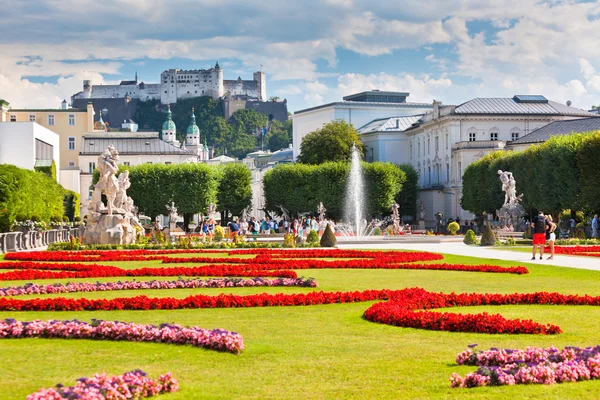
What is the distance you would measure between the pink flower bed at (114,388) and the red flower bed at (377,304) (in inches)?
210

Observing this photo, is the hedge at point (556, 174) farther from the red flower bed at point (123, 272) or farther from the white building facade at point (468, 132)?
the red flower bed at point (123, 272)

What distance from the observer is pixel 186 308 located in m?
16.5

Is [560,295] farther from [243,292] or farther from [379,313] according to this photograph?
[243,292]

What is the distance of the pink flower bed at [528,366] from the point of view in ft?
31.9

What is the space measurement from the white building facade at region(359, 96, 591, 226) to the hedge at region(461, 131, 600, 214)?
1755cm

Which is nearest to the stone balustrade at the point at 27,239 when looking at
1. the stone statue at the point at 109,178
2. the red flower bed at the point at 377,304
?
the stone statue at the point at 109,178

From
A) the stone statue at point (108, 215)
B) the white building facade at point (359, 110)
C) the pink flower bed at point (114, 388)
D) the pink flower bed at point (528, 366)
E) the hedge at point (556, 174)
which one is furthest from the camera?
the white building facade at point (359, 110)

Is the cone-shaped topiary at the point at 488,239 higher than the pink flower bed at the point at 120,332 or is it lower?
higher

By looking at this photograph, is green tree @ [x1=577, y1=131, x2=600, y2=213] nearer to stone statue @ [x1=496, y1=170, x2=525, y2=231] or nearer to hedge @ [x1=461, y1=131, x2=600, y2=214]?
hedge @ [x1=461, y1=131, x2=600, y2=214]

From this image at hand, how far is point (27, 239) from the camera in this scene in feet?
148

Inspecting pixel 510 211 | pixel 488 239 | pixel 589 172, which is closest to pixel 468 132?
pixel 510 211

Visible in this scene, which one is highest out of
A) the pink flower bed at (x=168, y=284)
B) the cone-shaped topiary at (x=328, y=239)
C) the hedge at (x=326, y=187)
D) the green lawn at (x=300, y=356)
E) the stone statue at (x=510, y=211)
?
the hedge at (x=326, y=187)

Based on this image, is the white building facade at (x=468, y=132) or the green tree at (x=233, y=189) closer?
the green tree at (x=233, y=189)

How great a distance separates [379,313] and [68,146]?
99.8 meters
